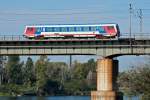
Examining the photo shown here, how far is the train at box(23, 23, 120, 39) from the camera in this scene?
322 feet

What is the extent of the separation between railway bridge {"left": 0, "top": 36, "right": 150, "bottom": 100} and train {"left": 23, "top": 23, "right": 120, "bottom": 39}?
2817 millimetres

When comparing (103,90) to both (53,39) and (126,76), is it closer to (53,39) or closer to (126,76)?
(53,39)

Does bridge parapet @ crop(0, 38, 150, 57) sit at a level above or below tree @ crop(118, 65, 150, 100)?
above

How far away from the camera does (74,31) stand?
328 ft

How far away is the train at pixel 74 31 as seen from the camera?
98.2 metres

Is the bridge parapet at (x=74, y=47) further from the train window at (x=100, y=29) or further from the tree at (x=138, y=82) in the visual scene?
the tree at (x=138, y=82)

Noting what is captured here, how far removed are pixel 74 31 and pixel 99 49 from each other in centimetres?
728

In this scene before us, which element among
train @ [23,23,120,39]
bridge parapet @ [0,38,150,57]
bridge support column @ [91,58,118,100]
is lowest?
bridge support column @ [91,58,118,100]

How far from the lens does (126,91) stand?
6075cm

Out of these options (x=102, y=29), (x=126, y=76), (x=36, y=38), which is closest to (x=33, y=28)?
(x=36, y=38)

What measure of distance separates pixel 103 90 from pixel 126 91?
1288 inches

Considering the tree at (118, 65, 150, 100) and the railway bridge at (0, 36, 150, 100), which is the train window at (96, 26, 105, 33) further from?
the tree at (118, 65, 150, 100)

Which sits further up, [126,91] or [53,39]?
[53,39]

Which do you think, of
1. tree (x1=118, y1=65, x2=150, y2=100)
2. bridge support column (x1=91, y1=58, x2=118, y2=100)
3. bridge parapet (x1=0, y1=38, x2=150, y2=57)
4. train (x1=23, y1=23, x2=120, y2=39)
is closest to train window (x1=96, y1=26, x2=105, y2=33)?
train (x1=23, y1=23, x2=120, y2=39)
